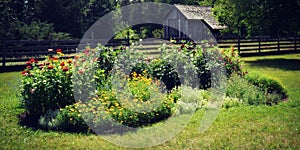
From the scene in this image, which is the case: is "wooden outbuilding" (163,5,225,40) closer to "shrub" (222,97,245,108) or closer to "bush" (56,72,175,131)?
"shrub" (222,97,245,108)

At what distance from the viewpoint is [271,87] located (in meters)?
9.34

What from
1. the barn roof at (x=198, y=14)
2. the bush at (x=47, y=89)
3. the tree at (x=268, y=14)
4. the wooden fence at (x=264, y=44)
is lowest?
the bush at (x=47, y=89)

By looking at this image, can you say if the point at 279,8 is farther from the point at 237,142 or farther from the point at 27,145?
the point at 27,145

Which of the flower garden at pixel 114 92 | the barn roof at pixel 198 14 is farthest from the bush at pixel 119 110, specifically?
the barn roof at pixel 198 14

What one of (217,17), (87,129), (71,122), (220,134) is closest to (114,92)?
(87,129)

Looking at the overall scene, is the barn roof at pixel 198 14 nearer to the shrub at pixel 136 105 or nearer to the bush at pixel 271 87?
the bush at pixel 271 87

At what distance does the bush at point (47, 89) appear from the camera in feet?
23.0

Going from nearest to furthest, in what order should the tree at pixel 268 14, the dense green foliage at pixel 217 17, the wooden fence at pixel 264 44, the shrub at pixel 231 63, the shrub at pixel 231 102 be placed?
1. the shrub at pixel 231 102
2. the shrub at pixel 231 63
3. the tree at pixel 268 14
4. the dense green foliage at pixel 217 17
5. the wooden fence at pixel 264 44

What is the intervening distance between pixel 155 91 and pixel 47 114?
2.74m

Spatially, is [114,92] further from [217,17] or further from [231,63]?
[217,17]

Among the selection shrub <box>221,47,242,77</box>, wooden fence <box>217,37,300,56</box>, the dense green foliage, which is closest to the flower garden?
shrub <box>221,47,242,77</box>

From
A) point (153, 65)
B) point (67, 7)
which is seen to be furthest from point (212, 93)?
point (67, 7)

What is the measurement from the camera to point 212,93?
9391 millimetres

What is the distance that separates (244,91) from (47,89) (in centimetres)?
565
